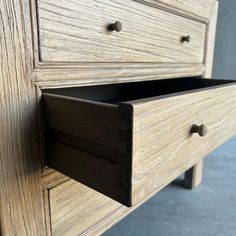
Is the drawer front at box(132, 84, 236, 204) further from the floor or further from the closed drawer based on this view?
the floor

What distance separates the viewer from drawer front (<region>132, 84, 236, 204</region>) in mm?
350

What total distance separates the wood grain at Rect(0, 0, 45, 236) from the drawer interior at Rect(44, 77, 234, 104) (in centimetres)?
37

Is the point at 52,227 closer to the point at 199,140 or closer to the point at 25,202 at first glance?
the point at 25,202

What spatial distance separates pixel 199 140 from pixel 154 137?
0.16 m

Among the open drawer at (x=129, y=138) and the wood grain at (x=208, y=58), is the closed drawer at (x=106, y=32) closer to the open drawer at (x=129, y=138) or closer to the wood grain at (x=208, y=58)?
the open drawer at (x=129, y=138)

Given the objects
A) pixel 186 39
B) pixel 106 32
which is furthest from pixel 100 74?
pixel 186 39

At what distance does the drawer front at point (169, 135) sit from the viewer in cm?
35

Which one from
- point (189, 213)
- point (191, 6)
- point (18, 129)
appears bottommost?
point (189, 213)

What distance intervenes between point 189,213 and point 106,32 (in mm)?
687

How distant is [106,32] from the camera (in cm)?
53

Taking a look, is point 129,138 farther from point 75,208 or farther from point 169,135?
point 75,208

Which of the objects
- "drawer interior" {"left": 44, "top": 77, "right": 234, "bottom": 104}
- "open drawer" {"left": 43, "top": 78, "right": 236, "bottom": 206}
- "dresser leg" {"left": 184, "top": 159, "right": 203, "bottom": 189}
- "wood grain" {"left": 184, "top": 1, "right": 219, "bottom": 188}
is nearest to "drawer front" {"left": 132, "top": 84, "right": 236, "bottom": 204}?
"open drawer" {"left": 43, "top": 78, "right": 236, "bottom": 206}

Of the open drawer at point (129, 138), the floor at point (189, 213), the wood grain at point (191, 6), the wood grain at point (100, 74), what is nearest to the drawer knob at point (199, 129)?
the open drawer at point (129, 138)

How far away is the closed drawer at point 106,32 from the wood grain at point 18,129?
0.04 meters
